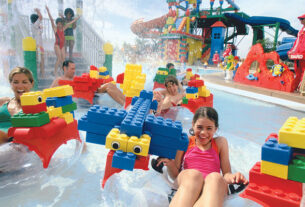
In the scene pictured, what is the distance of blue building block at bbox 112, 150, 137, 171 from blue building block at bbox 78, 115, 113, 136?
0.92ft

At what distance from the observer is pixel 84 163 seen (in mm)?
2656

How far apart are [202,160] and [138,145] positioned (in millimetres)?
678

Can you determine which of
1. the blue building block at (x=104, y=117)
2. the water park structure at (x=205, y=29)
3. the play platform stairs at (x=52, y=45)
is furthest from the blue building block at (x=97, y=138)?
the water park structure at (x=205, y=29)

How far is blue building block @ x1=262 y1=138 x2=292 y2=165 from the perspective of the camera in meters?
1.36

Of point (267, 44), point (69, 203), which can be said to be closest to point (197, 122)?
point (69, 203)

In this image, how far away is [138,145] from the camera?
153cm

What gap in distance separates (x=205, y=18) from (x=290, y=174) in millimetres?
22105

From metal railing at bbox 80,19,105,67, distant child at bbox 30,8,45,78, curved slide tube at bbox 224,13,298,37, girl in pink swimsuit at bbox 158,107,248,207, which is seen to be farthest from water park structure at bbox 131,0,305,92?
girl in pink swimsuit at bbox 158,107,248,207

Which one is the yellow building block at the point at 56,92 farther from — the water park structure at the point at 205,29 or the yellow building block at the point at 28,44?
the water park structure at the point at 205,29

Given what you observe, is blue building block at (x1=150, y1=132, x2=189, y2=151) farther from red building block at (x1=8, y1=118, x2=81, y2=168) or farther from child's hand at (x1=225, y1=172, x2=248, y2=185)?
red building block at (x1=8, y1=118, x2=81, y2=168)

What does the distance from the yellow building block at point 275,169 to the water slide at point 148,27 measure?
22.8 m

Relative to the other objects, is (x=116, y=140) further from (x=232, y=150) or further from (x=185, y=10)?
(x=185, y=10)

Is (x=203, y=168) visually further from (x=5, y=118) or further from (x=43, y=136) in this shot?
(x=5, y=118)

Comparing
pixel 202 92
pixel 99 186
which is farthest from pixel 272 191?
pixel 202 92
